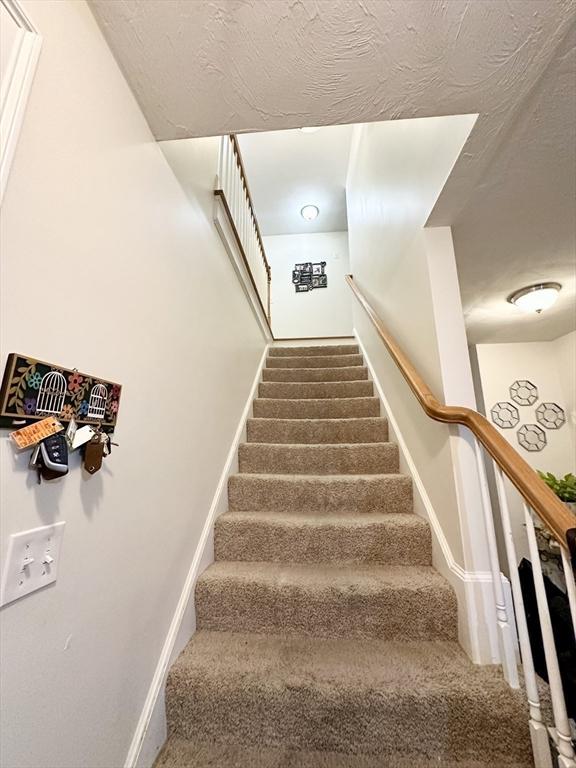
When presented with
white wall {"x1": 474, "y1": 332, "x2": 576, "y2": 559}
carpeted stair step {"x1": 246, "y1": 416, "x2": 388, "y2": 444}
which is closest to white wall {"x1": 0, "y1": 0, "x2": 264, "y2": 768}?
carpeted stair step {"x1": 246, "y1": 416, "x2": 388, "y2": 444}

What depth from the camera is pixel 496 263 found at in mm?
1976

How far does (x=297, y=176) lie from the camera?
4.13 meters

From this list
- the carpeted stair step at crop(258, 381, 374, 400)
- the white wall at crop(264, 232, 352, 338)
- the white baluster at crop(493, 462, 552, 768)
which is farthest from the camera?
the white wall at crop(264, 232, 352, 338)

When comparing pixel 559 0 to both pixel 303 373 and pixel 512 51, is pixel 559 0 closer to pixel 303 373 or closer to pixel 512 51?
pixel 512 51

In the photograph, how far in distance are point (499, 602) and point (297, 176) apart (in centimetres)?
461

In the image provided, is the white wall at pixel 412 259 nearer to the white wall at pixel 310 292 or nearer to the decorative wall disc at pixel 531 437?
the white wall at pixel 310 292

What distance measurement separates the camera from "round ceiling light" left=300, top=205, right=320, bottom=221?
4641 mm

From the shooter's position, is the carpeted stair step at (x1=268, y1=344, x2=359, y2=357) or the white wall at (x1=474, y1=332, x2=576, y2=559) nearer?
the white wall at (x1=474, y1=332, x2=576, y2=559)

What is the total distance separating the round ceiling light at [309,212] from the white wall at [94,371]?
3.84 meters

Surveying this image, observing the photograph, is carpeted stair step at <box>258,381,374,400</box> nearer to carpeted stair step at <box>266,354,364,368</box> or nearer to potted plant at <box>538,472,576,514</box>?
carpeted stair step at <box>266,354,364,368</box>

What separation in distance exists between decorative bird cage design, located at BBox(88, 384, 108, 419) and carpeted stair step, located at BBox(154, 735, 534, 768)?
3.57 feet

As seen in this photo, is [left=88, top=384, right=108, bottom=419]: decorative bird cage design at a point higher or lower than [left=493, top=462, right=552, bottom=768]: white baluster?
higher

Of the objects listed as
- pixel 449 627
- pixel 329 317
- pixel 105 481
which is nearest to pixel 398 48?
pixel 105 481

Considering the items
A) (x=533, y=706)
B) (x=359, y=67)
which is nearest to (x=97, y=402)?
(x=359, y=67)
